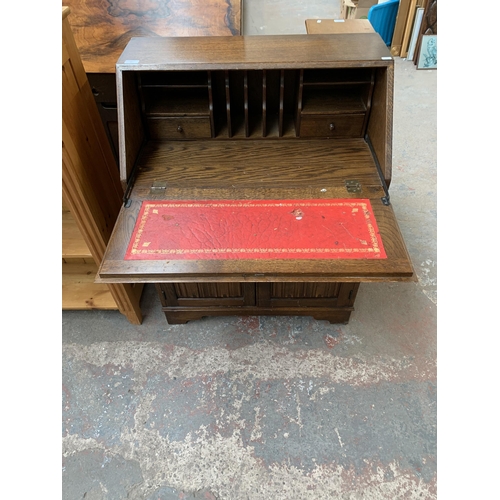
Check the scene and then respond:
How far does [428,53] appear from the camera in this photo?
3.78 m

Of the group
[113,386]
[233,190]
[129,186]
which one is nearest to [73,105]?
[129,186]

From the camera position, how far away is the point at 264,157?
164 cm

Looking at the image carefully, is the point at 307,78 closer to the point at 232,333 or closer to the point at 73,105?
the point at 73,105

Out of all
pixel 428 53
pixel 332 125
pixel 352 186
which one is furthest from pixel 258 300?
pixel 428 53

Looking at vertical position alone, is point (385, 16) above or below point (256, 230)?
above

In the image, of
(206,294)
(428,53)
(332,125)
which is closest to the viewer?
(332,125)

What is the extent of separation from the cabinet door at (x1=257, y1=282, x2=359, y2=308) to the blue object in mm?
3399

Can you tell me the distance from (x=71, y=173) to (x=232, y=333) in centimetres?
112

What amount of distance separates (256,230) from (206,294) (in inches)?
25.2

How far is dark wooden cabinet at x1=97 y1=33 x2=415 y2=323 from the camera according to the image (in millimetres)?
1266

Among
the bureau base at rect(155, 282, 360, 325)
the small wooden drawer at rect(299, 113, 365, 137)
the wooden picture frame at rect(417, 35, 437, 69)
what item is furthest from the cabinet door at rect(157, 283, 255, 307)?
the wooden picture frame at rect(417, 35, 437, 69)

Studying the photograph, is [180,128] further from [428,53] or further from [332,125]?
[428,53]

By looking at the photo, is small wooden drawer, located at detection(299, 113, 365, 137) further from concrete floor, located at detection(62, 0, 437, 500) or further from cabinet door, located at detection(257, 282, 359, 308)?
concrete floor, located at detection(62, 0, 437, 500)

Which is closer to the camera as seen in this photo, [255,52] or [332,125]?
[255,52]
